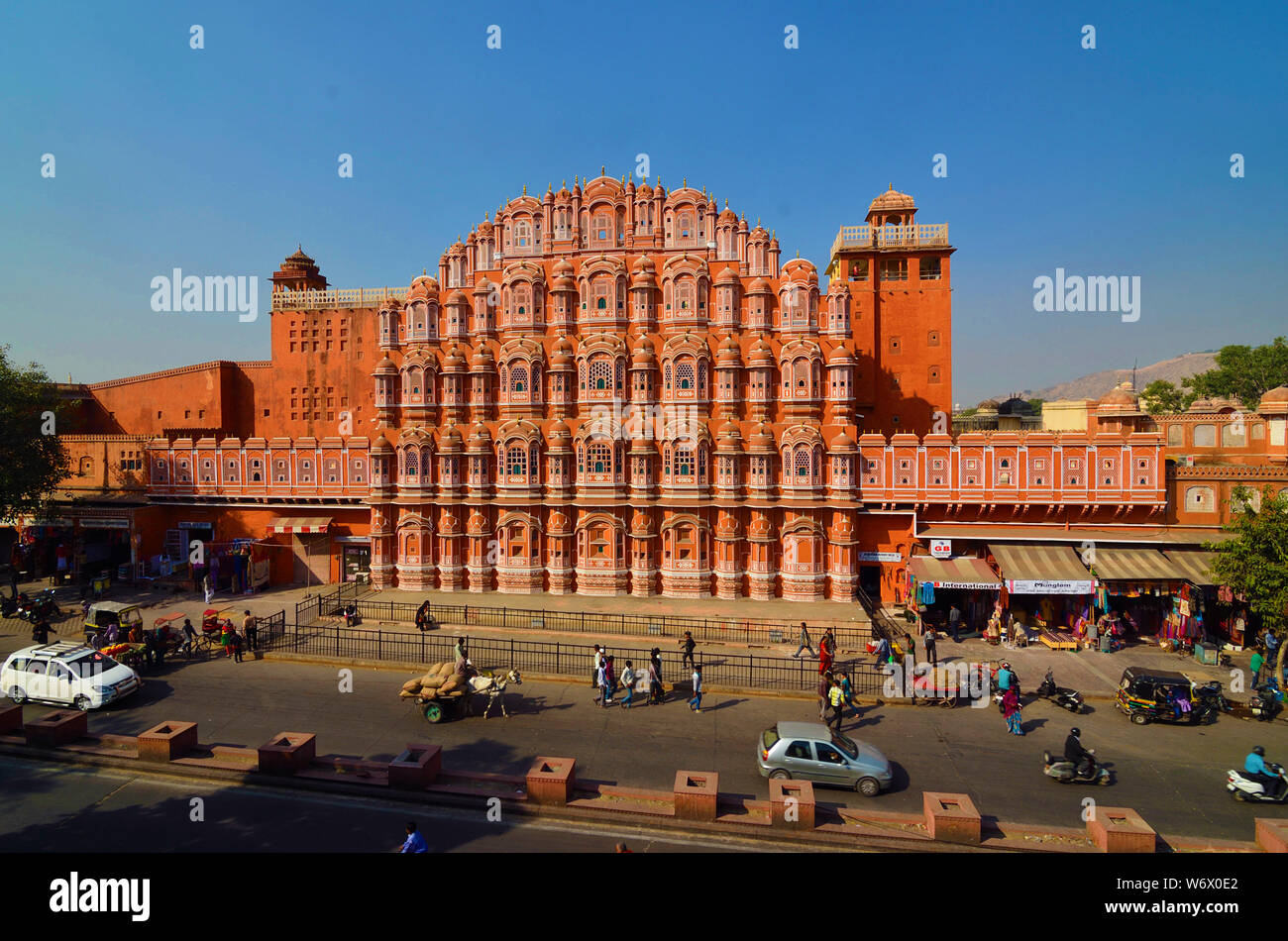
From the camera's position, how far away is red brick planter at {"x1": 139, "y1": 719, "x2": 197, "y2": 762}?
50.8 ft

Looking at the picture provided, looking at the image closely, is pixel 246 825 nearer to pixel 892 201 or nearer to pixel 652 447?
pixel 652 447

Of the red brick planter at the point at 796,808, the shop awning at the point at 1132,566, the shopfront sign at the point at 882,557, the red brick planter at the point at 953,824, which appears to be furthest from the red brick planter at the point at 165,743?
the shop awning at the point at 1132,566

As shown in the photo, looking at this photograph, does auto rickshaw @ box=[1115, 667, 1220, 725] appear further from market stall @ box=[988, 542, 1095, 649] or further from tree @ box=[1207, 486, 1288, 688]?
market stall @ box=[988, 542, 1095, 649]

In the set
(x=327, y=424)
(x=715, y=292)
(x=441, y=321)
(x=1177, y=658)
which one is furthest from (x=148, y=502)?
(x=1177, y=658)

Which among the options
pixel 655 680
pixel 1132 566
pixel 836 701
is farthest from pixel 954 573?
pixel 655 680

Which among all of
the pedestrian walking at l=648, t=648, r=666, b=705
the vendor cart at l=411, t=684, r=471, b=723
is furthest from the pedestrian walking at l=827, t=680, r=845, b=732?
the vendor cart at l=411, t=684, r=471, b=723

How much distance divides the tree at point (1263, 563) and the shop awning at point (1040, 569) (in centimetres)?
468

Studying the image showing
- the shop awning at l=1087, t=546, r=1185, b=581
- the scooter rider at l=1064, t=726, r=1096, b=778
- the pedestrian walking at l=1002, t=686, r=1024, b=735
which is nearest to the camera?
the scooter rider at l=1064, t=726, r=1096, b=778

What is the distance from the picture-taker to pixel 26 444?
107ft

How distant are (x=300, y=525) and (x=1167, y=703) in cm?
3878

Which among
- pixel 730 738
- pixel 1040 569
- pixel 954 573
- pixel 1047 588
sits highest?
pixel 1040 569

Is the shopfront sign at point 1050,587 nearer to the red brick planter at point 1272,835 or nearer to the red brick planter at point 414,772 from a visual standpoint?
the red brick planter at point 1272,835

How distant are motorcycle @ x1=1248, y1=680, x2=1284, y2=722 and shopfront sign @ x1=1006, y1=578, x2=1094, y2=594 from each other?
7.27 metres

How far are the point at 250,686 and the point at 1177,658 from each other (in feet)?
115
